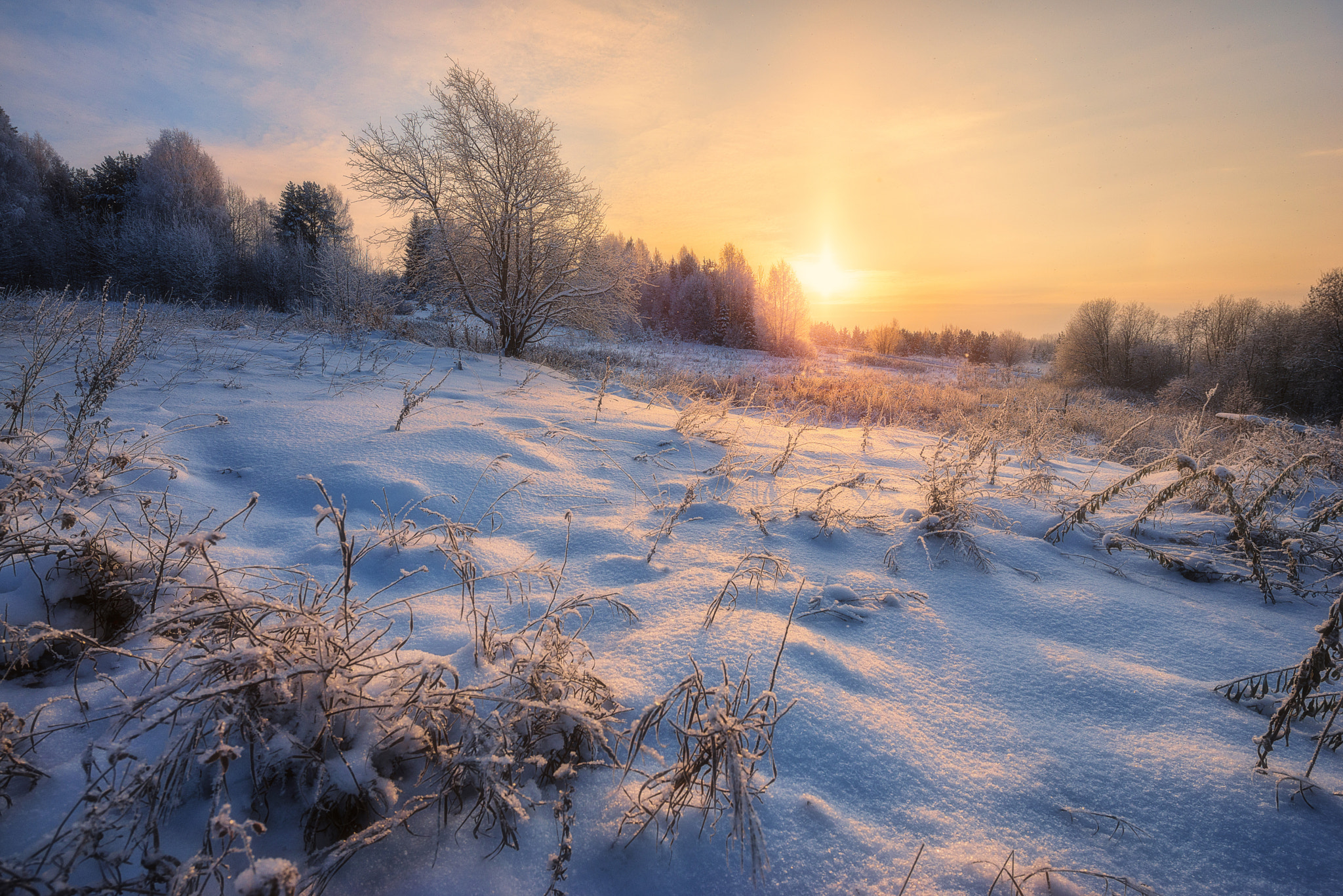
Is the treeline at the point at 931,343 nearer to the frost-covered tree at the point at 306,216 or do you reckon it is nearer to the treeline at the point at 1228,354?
the treeline at the point at 1228,354

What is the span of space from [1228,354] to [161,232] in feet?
164

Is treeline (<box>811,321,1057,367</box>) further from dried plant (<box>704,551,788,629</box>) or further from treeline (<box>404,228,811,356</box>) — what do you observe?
dried plant (<box>704,551,788,629</box>)

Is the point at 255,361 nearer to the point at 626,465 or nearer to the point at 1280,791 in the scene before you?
the point at 626,465

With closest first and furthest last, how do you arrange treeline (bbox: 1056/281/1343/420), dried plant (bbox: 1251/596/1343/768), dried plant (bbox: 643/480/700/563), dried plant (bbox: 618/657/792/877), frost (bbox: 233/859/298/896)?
1. frost (bbox: 233/859/298/896)
2. dried plant (bbox: 618/657/792/877)
3. dried plant (bbox: 1251/596/1343/768)
4. dried plant (bbox: 643/480/700/563)
5. treeline (bbox: 1056/281/1343/420)

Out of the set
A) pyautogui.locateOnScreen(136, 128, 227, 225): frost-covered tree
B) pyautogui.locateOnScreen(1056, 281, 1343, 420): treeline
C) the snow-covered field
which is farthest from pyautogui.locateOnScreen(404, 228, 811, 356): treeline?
the snow-covered field

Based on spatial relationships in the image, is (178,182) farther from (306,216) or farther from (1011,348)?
(1011,348)

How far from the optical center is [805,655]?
1.66 metres

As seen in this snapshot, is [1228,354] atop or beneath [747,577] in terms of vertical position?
atop

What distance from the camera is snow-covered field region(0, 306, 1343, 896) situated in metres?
1.05

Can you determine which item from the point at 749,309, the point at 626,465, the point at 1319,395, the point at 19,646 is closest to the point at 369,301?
the point at 626,465

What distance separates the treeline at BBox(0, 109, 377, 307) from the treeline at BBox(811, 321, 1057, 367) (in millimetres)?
42259

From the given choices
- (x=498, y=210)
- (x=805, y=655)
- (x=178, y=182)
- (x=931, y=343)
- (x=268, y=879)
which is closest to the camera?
(x=268, y=879)

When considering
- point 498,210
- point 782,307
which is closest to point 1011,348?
point 782,307

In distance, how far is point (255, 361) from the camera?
520 cm
